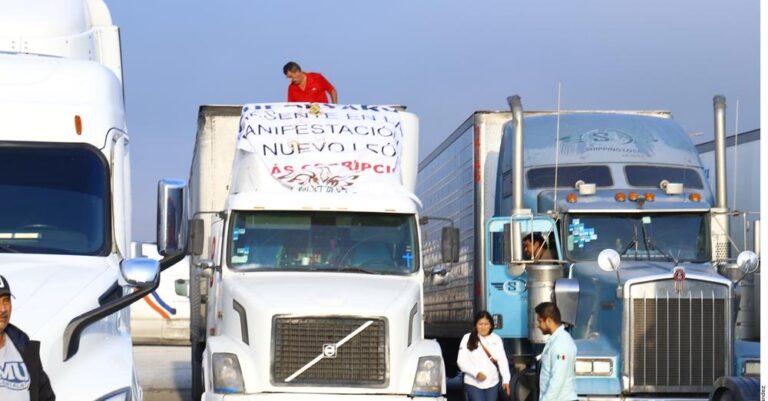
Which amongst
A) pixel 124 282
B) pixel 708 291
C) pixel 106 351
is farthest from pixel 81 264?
pixel 708 291

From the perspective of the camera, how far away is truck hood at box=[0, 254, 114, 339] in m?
7.61

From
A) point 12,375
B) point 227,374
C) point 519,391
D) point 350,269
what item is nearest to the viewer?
point 12,375

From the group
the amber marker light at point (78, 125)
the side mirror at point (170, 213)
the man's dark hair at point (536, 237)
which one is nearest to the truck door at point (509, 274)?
the man's dark hair at point (536, 237)

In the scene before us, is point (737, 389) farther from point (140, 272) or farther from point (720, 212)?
point (140, 272)

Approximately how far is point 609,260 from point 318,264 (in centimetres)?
289

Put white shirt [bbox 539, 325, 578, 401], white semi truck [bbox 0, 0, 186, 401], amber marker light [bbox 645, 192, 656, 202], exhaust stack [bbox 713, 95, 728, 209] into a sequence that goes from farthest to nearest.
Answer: exhaust stack [bbox 713, 95, 728, 209]
amber marker light [bbox 645, 192, 656, 202]
white shirt [bbox 539, 325, 578, 401]
white semi truck [bbox 0, 0, 186, 401]

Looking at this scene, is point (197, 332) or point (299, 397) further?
point (197, 332)

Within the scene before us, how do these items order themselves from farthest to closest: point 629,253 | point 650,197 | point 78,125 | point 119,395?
point 650,197
point 629,253
point 78,125
point 119,395

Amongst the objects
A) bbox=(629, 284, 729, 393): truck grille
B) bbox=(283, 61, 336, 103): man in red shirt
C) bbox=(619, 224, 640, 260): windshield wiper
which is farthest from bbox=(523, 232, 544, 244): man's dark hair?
bbox=(283, 61, 336, 103): man in red shirt

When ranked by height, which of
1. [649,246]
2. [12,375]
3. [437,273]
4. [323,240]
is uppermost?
[323,240]

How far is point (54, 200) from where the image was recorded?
353 inches

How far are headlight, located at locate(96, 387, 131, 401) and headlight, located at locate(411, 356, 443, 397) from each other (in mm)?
5191

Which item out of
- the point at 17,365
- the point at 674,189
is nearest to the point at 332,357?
the point at 674,189

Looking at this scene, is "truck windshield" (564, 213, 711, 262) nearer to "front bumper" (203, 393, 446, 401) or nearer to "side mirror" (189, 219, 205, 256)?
"front bumper" (203, 393, 446, 401)
